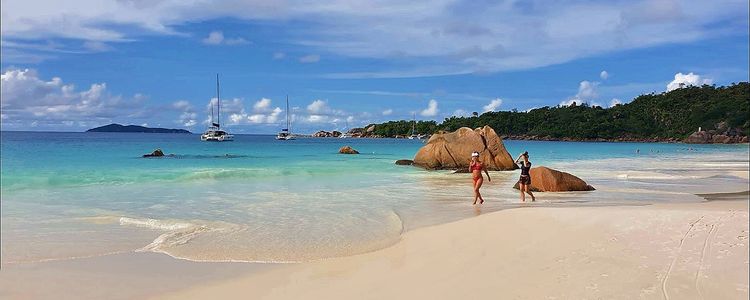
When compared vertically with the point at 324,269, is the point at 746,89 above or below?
above

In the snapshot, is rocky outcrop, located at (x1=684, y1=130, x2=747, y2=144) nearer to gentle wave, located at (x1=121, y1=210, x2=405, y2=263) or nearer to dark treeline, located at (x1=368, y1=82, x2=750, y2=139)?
dark treeline, located at (x1=368, y1=82, x2=750, y2=139)

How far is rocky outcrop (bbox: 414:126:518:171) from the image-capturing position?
2766 centimetres

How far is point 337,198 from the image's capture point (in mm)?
15461

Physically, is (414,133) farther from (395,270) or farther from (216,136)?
(395,270)

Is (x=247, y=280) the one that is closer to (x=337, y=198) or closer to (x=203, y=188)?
(x=337, y=198)

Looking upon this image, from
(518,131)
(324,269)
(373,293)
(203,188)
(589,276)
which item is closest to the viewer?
(373,293)

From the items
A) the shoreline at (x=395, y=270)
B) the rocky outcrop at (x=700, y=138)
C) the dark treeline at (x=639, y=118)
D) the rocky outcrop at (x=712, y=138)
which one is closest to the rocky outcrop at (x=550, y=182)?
the shoreline at (x=395, y=270)

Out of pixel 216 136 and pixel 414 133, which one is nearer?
pixel 216 136

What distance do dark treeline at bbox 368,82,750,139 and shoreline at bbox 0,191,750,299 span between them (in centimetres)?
10456

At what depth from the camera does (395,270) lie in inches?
265

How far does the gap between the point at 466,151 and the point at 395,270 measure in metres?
22.0

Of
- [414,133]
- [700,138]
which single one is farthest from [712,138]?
[414,133]

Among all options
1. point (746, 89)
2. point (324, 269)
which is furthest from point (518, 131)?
point (324, 269)

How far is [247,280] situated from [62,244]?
13.4 feet
